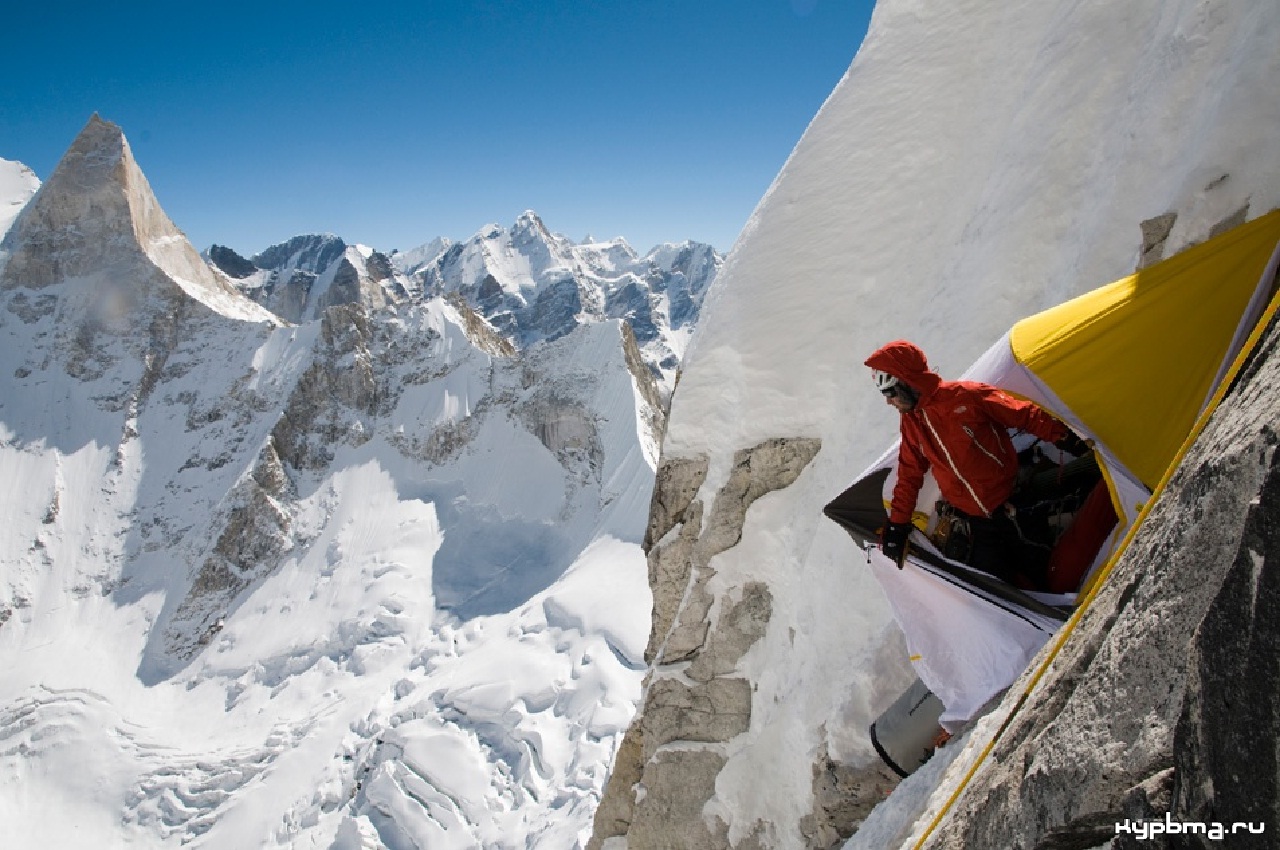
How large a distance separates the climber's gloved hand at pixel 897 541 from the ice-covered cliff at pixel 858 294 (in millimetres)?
1033

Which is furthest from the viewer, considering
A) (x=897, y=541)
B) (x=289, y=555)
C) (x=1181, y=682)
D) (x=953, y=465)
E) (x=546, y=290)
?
(x=546, y=290)

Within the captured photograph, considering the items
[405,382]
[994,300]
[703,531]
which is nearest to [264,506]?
[405,382]

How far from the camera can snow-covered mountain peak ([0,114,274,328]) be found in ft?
168

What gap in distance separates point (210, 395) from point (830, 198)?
53.3 meters

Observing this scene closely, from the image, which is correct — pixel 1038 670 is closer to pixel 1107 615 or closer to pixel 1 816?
pixel 1107 615

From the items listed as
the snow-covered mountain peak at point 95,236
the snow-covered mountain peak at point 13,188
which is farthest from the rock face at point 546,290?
the snow-covered mountain peak at point 95,236

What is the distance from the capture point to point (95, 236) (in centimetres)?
5250

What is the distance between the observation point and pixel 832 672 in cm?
529

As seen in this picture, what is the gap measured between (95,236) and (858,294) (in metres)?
67.4

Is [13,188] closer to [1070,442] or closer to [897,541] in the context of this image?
[897,541]

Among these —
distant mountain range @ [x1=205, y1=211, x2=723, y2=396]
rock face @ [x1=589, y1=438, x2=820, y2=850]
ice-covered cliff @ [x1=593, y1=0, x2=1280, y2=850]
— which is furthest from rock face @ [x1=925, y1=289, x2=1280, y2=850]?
distant mountain range @ [x1=205, y1=211, x2=723, y2=396]

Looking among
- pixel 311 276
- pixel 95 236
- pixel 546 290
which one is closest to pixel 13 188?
pixel 95 236

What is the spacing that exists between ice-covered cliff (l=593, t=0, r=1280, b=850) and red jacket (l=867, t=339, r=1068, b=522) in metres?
1.39

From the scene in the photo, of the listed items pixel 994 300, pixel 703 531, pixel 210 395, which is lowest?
pixel 703 531
